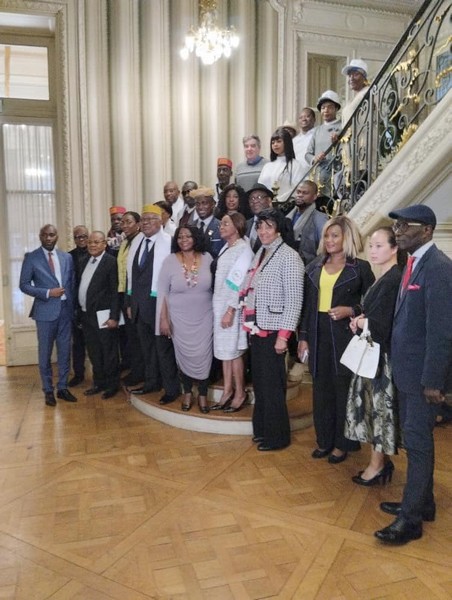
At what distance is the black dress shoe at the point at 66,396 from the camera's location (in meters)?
4.96

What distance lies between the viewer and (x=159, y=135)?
7.07 meters

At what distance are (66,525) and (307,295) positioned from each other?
6.36ft

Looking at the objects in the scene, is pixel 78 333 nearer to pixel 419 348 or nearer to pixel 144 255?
pixel 144 255

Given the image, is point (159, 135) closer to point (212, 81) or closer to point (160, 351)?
point (212, 81)

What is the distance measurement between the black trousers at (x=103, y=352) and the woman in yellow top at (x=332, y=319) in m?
2.15

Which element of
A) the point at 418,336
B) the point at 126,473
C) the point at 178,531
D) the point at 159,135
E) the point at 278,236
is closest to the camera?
the point at 418,336

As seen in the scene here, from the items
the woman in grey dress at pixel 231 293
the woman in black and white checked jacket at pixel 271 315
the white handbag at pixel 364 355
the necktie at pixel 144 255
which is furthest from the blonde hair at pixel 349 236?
the necktie at pixel 144 255

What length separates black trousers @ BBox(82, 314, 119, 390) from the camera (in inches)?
197

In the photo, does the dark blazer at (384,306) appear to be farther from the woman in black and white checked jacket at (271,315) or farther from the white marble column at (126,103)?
the white marble column at (126,103)

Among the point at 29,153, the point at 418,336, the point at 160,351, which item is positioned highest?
the point at 29,153

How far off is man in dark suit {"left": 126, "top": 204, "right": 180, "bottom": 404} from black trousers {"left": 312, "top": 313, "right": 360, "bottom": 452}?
1.39m

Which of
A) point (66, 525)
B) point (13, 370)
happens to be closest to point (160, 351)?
point (66, 525)

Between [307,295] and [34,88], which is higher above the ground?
[34,88]

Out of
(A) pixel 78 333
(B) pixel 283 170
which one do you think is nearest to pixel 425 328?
(B) pixel 283 170
